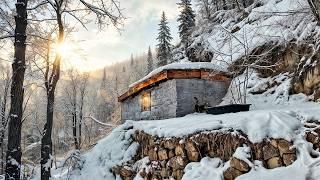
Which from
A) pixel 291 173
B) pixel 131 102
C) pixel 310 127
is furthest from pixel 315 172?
pixel 131 102

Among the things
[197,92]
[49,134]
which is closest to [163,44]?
[197,92]

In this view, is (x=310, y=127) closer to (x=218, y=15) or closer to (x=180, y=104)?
(x=180, y=104)

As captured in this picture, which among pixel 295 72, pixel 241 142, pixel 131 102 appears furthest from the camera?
pixel 131 102

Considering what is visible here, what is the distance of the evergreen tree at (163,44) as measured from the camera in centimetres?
4075

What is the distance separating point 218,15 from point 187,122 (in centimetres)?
2102

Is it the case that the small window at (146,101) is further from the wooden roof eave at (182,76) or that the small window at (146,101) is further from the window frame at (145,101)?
the wooden roof eave at (182,76)

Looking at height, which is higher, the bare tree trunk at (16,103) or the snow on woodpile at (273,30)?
the snow on woodpile at (273,30)

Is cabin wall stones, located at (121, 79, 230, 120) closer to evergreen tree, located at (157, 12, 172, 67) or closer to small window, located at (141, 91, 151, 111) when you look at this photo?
small window, located at (141, 91, 151, 111)

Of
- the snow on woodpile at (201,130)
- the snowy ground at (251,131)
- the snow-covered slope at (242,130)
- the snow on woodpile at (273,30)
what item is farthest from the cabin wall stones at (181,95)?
the snow-covered slope at (242,130)

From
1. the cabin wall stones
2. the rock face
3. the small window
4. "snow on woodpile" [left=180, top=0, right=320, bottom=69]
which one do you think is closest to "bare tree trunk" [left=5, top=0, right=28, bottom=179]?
the rock face

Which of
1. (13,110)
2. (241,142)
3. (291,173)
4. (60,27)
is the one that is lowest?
(291,173)

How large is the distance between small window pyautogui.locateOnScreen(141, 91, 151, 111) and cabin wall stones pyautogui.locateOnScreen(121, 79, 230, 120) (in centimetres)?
24

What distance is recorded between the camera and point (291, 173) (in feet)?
24.7

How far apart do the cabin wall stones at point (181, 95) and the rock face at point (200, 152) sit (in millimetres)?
3039
